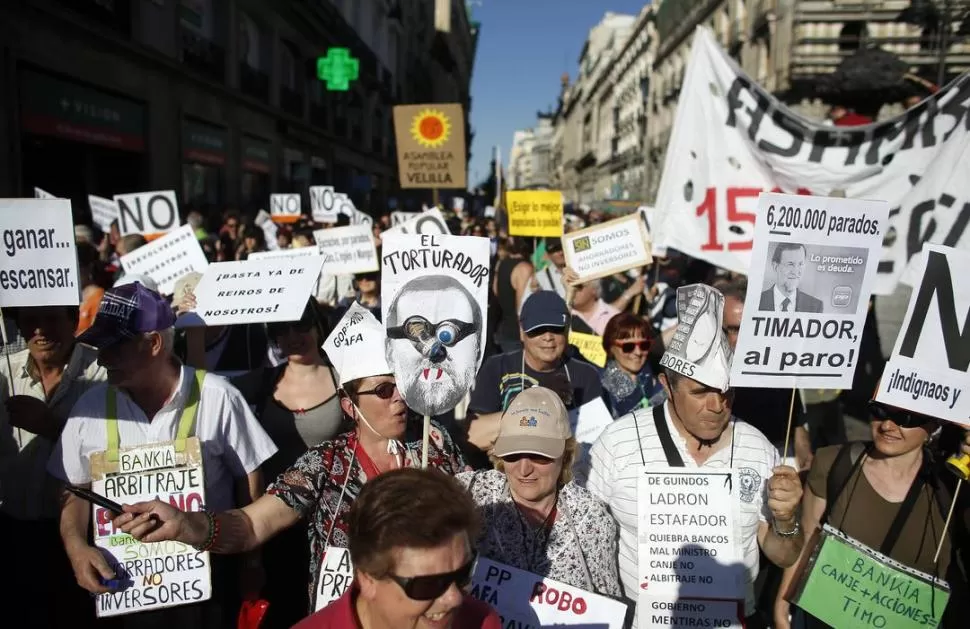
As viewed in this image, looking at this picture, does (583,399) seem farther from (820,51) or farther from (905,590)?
(820,51)

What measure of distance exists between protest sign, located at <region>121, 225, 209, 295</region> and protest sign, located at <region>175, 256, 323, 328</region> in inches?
39.7

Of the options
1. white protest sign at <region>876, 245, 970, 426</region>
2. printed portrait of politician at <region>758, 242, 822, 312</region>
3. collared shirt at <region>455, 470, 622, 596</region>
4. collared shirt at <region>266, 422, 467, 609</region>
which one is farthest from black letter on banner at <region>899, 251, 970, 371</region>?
collared shirt at <region>266, 422, 467, 609</region>

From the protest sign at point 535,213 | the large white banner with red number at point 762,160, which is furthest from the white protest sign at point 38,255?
the protest sign at point 535,213

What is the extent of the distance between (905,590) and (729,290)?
7.07ft

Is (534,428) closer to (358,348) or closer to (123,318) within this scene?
(358,348)

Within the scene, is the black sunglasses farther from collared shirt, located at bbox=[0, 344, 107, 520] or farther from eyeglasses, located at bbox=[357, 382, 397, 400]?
collared shirt, located at bbox=[0, 344, 107, 520]

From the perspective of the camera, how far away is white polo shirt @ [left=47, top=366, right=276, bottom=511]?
2.80 m

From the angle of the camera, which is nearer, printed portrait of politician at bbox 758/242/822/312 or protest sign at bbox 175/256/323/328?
printed portrait of politician at bbox 758/242/822/312

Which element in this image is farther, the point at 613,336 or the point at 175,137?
the point at 175,137

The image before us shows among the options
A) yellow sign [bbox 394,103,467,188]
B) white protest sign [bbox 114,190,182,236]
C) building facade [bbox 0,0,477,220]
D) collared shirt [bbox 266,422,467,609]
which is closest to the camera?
collared shirt [bbox 266,422,467,609]


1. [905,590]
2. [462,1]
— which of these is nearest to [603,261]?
[905,590]

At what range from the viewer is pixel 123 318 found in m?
2.77

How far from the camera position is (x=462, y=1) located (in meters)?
78.1

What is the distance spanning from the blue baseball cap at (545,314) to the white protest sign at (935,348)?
162 cm
